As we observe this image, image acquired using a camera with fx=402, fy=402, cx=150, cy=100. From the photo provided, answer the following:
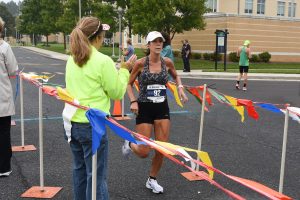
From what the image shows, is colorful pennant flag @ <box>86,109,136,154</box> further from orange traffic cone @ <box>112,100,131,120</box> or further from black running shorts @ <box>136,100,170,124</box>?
orange traffic cone @ <box>112,100,131,120</box>

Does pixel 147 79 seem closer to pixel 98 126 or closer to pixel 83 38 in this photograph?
pixel 83 38

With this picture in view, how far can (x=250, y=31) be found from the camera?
37.4 meters

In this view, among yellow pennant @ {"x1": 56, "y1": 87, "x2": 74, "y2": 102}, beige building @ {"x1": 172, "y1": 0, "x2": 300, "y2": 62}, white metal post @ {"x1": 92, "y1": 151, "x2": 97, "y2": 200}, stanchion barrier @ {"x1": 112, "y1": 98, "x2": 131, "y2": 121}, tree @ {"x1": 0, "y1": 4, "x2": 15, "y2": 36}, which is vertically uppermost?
tree @ {"x1": 0, "y1": 4, "x2": 15, "y2": 36}

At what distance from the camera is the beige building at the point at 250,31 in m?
36.6

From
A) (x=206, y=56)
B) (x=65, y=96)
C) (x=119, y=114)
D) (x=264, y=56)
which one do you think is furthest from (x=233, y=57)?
(x=65, y=96)

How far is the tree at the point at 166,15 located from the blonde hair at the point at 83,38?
2466 cm

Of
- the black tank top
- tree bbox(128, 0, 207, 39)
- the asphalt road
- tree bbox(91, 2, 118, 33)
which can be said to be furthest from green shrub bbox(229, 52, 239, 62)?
the black tank top

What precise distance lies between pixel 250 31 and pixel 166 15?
1230 cm

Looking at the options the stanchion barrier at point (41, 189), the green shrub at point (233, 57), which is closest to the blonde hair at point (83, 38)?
the stanchion barrier at point (41, 189)

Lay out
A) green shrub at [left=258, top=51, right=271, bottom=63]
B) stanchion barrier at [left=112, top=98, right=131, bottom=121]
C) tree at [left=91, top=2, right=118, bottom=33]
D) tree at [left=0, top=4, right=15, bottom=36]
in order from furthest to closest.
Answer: tree at [left=0, top=4, right=15, bottom=36]
green shrub at [left=258, top=51, right=271, bottom=63]
tree at [left=91, top=2, right=118, bottom=33]
stanchion barrier at [left=112, top=98, right=131, bottom=121]

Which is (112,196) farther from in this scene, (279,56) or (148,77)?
(279,56)

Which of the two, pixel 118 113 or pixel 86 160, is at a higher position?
pixel 86 160

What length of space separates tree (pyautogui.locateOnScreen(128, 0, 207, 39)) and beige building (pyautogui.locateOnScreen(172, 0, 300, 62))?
7.96 m

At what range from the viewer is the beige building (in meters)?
36.6
